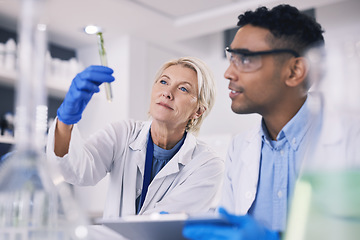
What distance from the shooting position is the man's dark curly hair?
137 cm

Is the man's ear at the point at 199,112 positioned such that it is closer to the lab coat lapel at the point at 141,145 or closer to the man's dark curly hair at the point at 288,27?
the lab coat lapel at the point at 141,145

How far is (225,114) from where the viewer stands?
4.68 m

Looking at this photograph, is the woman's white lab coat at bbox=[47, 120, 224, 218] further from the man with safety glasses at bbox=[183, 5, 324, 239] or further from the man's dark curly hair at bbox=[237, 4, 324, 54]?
the man's dark curly hair at bbox=[237, 4, 324, 54]

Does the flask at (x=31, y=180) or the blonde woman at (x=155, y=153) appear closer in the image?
the flask at (x=31, y=180)

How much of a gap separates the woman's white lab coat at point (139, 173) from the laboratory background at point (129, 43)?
1866 mm

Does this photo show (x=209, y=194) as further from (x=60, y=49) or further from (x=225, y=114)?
(x=60, y=49)

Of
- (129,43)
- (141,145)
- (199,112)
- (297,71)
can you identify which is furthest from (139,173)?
(129,43)

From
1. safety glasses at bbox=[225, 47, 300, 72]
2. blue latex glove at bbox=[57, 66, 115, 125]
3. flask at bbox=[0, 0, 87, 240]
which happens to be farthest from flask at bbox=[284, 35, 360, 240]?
blue latex glove at bbox=[57, 66, 115, 125]

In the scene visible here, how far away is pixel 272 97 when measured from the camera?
1363mm

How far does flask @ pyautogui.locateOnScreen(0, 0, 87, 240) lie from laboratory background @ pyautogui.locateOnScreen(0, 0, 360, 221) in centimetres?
306

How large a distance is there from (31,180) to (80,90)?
0.96 m

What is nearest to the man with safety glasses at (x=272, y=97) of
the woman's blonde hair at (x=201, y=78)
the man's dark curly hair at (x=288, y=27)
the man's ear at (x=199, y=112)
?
the man's dark curly hair at (x=288, y=27)

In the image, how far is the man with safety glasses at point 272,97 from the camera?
1.33 m

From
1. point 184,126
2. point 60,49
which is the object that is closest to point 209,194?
point 184,126
